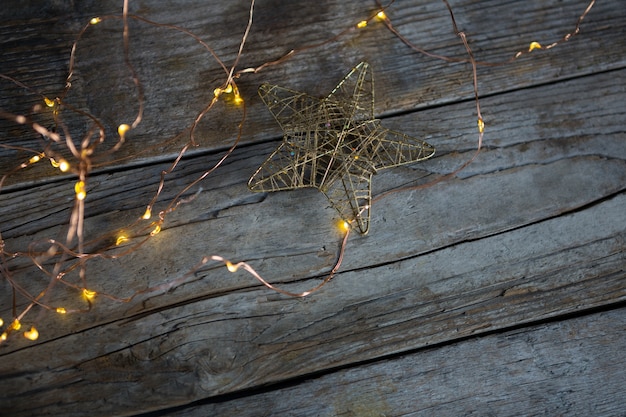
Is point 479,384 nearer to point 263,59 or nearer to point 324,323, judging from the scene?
point 324,323

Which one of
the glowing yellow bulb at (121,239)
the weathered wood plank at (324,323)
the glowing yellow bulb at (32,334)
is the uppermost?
the glowing yellow bulb at (121,239)

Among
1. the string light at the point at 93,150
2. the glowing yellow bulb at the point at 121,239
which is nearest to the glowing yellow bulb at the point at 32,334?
the string light at the point at 93,150

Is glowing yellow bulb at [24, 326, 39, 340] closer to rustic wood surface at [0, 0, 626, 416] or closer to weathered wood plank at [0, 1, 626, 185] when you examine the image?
rustic wood surface at [0, 0, 626, 416]

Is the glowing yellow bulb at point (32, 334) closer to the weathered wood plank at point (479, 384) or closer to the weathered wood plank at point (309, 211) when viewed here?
the weathered wood plank at point (309, 211)

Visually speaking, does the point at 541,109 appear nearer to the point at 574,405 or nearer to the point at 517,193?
the point at 517,193

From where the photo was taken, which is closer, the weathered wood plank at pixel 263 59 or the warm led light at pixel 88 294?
the warm led light at pixel 88 294

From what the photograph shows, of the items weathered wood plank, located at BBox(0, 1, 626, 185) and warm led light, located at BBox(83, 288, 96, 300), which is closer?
warm led light, located at BBox(83, 288, 96, 300)

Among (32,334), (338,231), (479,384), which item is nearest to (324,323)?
(338,231)

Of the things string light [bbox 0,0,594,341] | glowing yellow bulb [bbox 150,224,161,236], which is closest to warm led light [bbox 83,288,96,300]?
string light [bbox 0,0,594,341]
